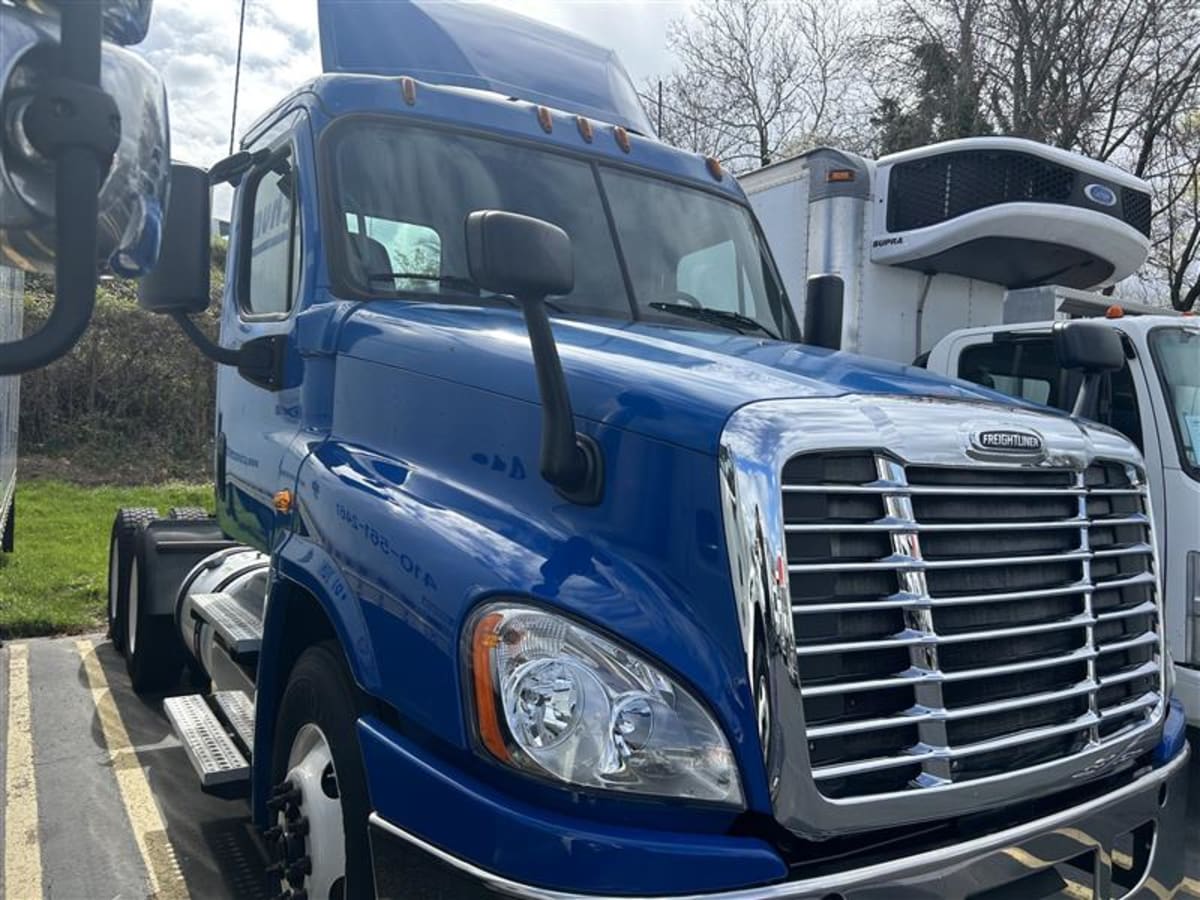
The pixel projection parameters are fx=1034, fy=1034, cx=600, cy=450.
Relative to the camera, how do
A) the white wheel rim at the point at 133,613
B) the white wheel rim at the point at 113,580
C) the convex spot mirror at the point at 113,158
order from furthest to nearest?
the white wheel rim at the point at 113,580 → the white wheel rim at the point at 133,613 → the convex spot mirror at the point at 113,158

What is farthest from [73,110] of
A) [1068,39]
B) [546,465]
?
[1068,39]

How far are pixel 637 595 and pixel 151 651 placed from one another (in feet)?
15.6

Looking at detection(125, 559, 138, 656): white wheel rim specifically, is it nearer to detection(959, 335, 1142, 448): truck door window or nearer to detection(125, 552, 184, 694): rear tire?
detection(125, 552, 184, 694): rear tire

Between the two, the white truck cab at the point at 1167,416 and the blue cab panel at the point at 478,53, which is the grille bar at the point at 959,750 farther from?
the blue cab panel at the point at 478,53

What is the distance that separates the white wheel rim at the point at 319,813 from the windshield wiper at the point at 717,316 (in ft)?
5.96

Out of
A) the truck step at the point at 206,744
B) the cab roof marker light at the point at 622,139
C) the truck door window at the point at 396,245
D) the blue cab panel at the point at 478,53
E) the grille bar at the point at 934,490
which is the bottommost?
the truck step at the point at 206,744

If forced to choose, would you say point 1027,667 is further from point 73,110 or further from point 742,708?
point 73,110

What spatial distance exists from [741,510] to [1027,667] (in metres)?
0.91

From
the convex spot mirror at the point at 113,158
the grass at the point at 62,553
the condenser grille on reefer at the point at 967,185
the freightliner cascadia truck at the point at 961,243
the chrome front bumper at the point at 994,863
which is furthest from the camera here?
the grass at the point at 62,553

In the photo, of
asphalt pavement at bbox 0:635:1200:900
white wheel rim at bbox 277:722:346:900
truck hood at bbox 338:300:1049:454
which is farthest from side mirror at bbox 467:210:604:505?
asphalt pavement at bbox 0:635:1200:900

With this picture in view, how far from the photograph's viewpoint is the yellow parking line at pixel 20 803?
3887 millimetres

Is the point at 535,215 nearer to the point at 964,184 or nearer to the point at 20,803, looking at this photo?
the point at 20,803

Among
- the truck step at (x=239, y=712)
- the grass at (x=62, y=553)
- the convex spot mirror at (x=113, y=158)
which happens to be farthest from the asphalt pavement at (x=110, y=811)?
the convex spot mirror at (x=113, y=158)

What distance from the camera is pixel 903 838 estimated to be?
2195 mm
